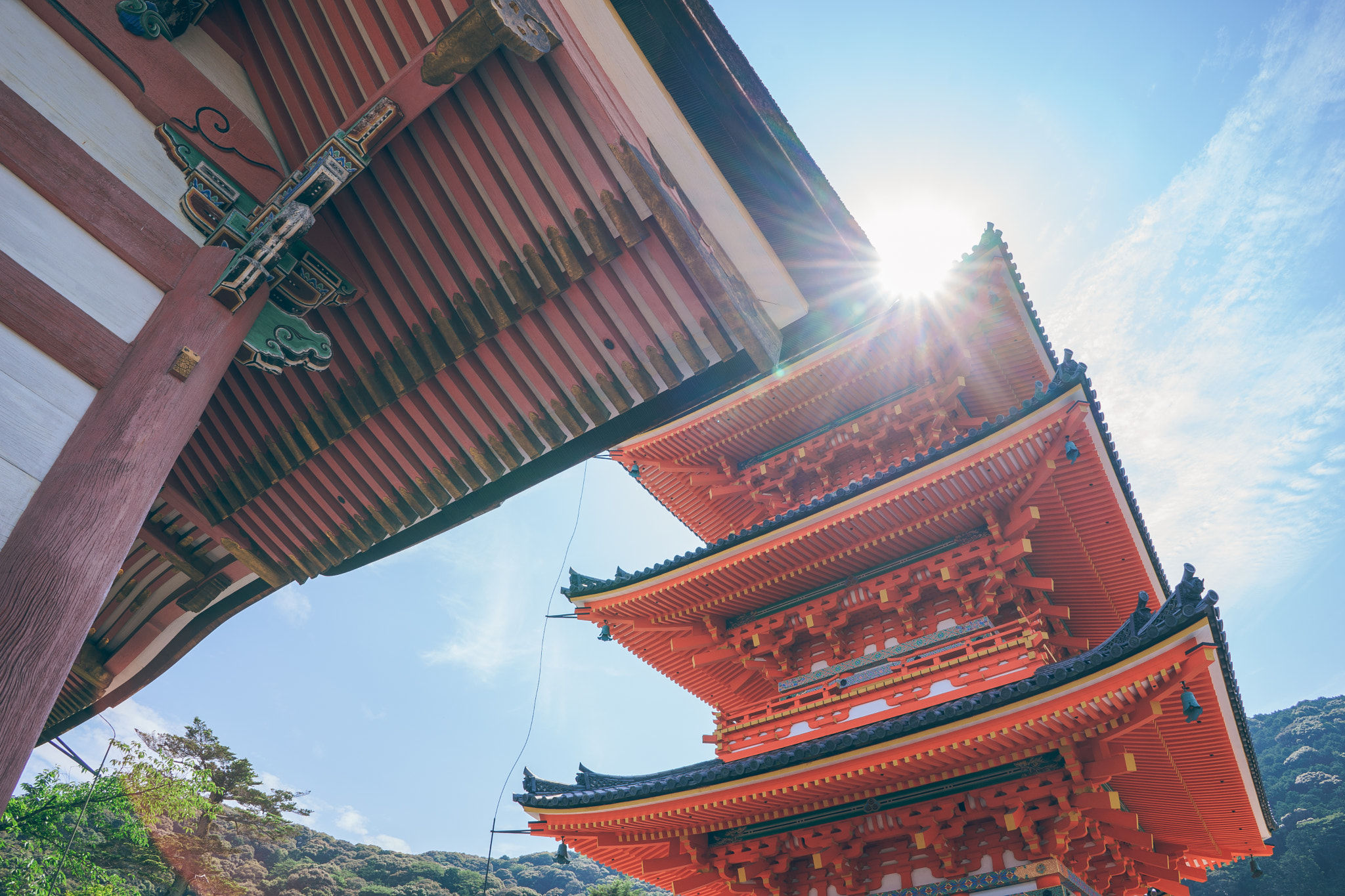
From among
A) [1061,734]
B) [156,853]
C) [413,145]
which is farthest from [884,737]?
[156,853]

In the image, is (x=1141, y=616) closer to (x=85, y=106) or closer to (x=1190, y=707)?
(x=1190, y=707)

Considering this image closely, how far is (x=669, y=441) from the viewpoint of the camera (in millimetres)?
12250

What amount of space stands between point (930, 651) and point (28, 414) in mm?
8805

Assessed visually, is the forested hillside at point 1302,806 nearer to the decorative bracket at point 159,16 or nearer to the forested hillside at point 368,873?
the forested hillside at point 368,873

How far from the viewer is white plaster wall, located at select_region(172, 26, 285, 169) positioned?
266cm

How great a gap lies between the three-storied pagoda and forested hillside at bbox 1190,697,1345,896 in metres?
19.0

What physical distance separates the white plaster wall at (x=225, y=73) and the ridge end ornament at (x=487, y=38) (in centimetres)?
78

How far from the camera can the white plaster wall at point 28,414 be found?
1.86 meters

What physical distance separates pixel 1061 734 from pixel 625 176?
686cm

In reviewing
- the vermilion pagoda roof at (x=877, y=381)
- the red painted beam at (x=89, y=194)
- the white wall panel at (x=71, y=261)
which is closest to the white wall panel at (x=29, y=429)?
the white wall panel at (x=71, y=261)

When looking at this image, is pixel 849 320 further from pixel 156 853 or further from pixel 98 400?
pixel 156 853

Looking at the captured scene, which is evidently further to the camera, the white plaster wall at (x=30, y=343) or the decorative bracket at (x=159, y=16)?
the decorative bracket at (x=159, y=16)

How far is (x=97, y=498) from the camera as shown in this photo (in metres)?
1.93

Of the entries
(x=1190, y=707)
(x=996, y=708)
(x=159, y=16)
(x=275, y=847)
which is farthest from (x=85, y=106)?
(x=275, y=847)
